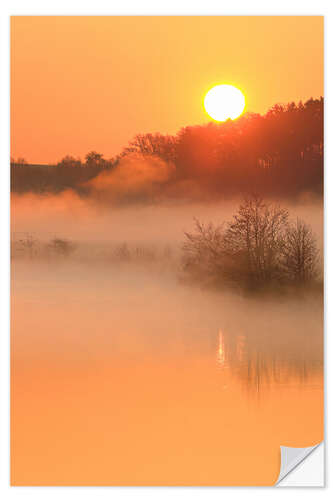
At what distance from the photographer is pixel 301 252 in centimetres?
312

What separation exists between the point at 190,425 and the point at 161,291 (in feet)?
2.30

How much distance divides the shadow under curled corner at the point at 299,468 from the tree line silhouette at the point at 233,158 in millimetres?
1338

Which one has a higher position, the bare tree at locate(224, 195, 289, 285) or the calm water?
the bare tree at locate(224, 195, 289, 285)

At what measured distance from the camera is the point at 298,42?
315cm

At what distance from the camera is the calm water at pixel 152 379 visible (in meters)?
3.04

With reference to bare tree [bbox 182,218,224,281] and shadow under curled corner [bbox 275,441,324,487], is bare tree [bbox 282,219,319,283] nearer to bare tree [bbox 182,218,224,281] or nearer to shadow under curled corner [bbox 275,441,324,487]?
bare tree [bbox 182,218,224,281]

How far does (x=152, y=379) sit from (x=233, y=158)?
1229 mm

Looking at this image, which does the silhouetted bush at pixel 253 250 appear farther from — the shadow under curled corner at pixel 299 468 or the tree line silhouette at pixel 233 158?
the shadow under curled corner at pixel 299 468

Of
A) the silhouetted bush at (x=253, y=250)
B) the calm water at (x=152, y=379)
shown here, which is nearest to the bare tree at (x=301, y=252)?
the silhouetted bush at (x=253, y=250)

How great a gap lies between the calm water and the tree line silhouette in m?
0.49

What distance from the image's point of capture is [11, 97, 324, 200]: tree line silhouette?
312cm

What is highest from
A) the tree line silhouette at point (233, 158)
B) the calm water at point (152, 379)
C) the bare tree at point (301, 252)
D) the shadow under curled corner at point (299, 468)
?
the tree line silhouette at point (233, 158)

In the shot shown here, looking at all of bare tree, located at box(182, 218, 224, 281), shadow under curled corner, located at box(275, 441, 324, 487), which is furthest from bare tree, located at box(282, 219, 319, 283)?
shadow under curled corner, located at box(275, 441, 324, 487)
